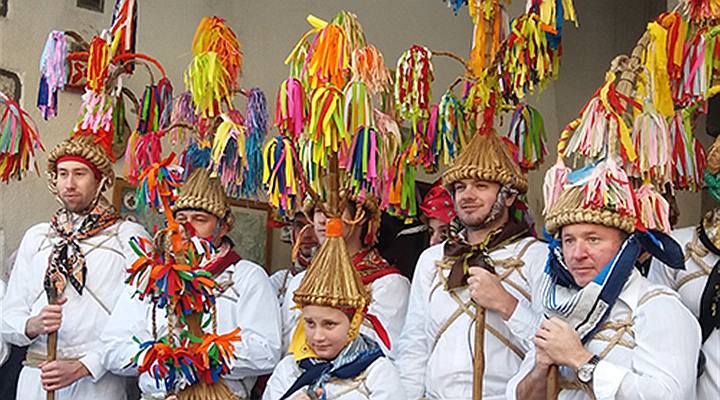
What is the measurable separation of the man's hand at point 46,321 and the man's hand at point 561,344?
2.46 m

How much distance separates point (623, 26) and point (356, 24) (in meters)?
3.02

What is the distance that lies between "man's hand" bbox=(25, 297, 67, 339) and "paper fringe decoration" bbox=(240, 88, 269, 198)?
3.38ft

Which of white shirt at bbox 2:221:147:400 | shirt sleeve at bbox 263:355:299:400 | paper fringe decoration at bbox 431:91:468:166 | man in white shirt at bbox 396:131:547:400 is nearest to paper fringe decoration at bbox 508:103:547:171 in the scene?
paper fringe decoration at bbox 431:91:468:166

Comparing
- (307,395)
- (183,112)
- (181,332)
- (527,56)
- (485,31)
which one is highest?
(485,31)

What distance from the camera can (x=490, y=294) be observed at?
4277 mm

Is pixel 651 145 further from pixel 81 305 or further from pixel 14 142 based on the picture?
pixel 14 142

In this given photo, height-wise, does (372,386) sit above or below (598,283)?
below

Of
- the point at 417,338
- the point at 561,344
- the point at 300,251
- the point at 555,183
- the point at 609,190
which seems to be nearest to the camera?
the point at 561,344

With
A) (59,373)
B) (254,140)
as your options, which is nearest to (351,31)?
(254,140)

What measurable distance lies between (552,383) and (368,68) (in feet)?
5.81

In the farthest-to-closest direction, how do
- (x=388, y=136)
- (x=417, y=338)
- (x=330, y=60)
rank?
(x=388, y=136) → (x=330, y=60) → (x=417, y=338)

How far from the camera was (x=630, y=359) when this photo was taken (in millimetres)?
3562

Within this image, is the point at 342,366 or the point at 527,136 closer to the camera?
the point at 342,366

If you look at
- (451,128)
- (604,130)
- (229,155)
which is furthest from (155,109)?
(604,130)
